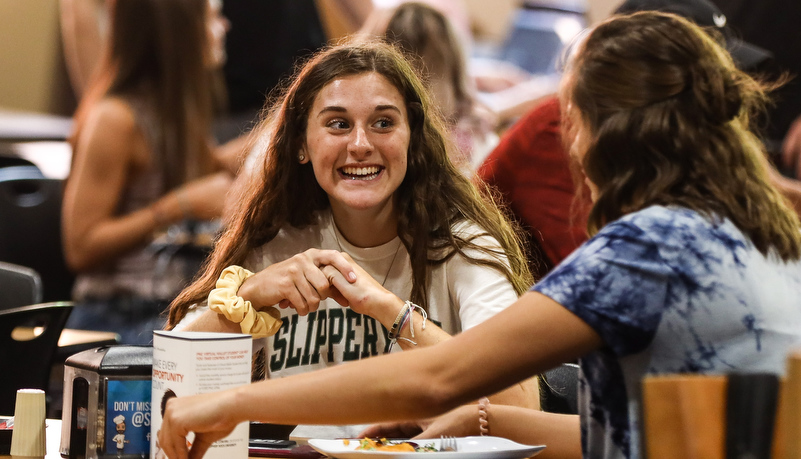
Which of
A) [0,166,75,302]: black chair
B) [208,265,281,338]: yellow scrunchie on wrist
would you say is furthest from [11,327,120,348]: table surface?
[0,166,75,302]: black chair

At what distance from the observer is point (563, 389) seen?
1632 millimetres

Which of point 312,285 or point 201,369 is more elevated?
point 312,285

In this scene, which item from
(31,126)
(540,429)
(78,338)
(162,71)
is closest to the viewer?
(540,429)

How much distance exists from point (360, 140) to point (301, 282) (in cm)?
38

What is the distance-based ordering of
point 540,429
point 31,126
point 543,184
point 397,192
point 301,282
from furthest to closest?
1. point 31,126
2. point 543,184
3. point 397,192
4. point 301,282
5. point 540,429

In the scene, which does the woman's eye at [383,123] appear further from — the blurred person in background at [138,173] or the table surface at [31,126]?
→ the table surface at [31,126]

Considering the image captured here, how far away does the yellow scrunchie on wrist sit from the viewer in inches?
60.6

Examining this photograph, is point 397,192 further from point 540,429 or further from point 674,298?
point 674,298

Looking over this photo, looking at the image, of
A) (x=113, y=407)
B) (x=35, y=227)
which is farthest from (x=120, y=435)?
(x=35, y=227)

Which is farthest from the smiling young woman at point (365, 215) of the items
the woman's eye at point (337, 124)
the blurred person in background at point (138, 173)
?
the blurred person in background at point (138, 173)

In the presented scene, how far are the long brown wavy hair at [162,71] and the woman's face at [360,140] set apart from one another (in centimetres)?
161

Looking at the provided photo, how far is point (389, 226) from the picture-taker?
1.88 metres

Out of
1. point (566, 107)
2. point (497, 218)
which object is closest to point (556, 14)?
point (497, 218)

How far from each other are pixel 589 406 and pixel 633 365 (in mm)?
112
